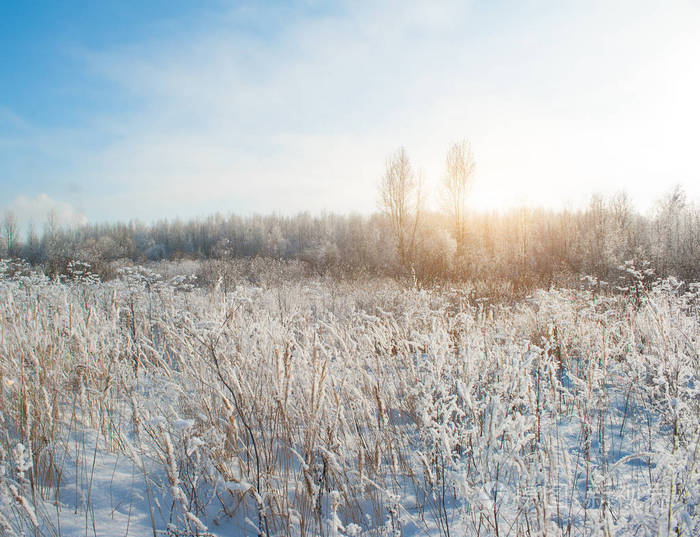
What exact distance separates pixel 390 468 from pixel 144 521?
1235 millimetres

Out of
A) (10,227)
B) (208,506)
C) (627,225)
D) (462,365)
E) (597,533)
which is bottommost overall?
(208,506)

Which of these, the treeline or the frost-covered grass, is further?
the treeline

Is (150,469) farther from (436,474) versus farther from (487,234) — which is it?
(487,234)

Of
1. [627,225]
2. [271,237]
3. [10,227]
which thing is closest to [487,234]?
[627,225]

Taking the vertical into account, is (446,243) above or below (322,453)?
above

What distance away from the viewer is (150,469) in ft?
6.51

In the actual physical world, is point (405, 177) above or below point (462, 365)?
above

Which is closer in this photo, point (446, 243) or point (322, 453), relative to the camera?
point (322, 453)

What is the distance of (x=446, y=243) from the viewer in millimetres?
25234

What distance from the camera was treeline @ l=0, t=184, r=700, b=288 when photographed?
17.0 meters

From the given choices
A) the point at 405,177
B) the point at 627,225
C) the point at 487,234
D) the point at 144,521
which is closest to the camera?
the point at 144,521

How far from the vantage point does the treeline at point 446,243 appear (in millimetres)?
16953

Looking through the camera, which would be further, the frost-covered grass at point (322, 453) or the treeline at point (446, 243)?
the treeline at point (446, 243)

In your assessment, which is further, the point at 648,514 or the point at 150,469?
the point at 150,469
